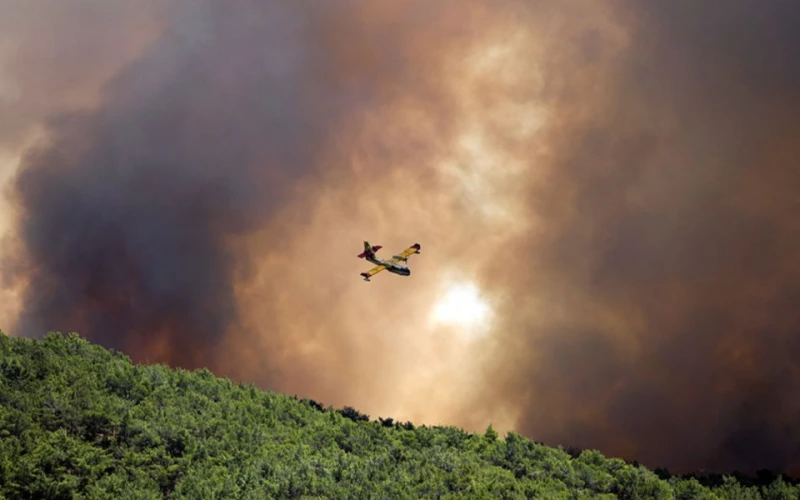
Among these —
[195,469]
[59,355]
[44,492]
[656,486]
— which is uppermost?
[59,355]

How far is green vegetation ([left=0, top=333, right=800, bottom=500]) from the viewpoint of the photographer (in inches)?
3770

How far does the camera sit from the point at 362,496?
309 feet

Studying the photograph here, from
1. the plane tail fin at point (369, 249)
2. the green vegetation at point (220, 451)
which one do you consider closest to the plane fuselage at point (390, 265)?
the plane tail fin at point (369, 249)

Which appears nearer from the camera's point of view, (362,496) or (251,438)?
(362,496)

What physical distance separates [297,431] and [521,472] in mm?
35196

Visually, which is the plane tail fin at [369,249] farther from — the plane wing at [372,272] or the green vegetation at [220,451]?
the green vegetation at [220,451]

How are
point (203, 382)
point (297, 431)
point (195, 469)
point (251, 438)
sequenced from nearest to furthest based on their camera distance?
1. point (195, 469)
2. point (251, 438)
3. point (297, 431)
4. point (203, 382)

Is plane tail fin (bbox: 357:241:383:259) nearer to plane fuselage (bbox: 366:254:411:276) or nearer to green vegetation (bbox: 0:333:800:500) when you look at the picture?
plane fuselage (bbox: 366:254:411:276)

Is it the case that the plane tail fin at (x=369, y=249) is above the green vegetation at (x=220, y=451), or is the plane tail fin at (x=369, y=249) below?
above

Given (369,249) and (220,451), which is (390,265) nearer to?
(369,249)

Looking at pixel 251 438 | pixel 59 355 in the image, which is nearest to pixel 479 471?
pixel 251 438

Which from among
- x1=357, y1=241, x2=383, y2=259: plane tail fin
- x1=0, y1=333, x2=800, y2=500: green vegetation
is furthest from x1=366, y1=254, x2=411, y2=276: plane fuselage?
x1=0, y1=333, x2=800, y2=500: green vegetation

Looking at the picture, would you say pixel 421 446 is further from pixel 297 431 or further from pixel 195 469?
pixel 195 469

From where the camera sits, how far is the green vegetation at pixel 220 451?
314 feet
